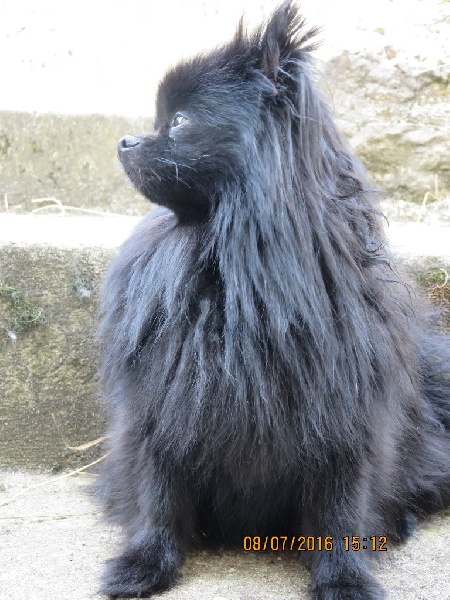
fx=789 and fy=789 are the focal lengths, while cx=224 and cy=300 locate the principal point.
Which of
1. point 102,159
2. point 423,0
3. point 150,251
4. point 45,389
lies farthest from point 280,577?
point 423,0

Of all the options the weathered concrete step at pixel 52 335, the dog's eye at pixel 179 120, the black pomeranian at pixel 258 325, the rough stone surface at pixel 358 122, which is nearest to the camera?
the black pomeranian at pixel 258 325

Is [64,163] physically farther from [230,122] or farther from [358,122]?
[230,122]

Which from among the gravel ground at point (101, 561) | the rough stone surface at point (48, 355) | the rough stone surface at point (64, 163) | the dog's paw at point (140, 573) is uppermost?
the rough stone surface at point (64, 163)

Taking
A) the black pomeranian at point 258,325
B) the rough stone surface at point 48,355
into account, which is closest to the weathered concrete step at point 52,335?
the rough stone surface at point 48,355

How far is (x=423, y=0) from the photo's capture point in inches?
194

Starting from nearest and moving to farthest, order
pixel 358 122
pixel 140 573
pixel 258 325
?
pixel 258 325 < pixel 140 573 < pixel 358 122

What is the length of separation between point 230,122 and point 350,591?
4.49ft

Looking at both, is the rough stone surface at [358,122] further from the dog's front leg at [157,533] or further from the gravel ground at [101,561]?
the dog's front leg at [157,533]

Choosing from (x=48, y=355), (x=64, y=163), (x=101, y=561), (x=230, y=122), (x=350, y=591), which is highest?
(x=230, y=122)

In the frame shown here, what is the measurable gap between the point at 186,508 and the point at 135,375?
17.6 inches

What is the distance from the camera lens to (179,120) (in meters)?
2.32

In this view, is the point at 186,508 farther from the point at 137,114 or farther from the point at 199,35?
the point at 199,35

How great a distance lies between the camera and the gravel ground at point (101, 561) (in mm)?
2309

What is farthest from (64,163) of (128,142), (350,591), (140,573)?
(350,591)
